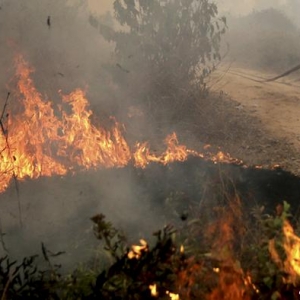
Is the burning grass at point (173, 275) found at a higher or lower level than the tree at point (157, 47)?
lower

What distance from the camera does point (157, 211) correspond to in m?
5.99

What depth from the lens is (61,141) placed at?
25.6 feet

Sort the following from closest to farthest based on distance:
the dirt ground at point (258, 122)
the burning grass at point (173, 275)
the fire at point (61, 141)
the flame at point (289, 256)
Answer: the burning grass at point (173, 275) → the flame at point (289, 256) → the fire at point (61, 141) → the dirt ground at point (258, 122)

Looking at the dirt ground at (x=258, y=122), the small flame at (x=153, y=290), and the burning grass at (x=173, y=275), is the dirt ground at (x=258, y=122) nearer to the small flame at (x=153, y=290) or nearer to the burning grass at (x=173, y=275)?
the burning grass at (x=173, y=275)

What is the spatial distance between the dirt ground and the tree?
130cm

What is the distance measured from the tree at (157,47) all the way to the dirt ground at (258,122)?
Result: 130cm

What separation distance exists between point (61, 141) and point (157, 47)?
146 inches

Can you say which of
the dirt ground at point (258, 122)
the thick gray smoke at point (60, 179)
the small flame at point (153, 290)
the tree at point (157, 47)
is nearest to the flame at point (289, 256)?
the small flame at point (153, 290)

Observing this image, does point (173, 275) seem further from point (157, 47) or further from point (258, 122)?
point (157, 47)

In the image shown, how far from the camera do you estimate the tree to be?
9.30 m

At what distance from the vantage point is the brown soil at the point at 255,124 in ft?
26.7

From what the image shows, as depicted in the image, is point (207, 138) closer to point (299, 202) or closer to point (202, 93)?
point (202, 93)

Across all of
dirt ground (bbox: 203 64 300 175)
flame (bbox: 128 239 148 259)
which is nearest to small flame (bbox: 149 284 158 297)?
flame (bbox: 128 239 148 259)

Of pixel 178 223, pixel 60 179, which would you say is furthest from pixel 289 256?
pixel 60 179
